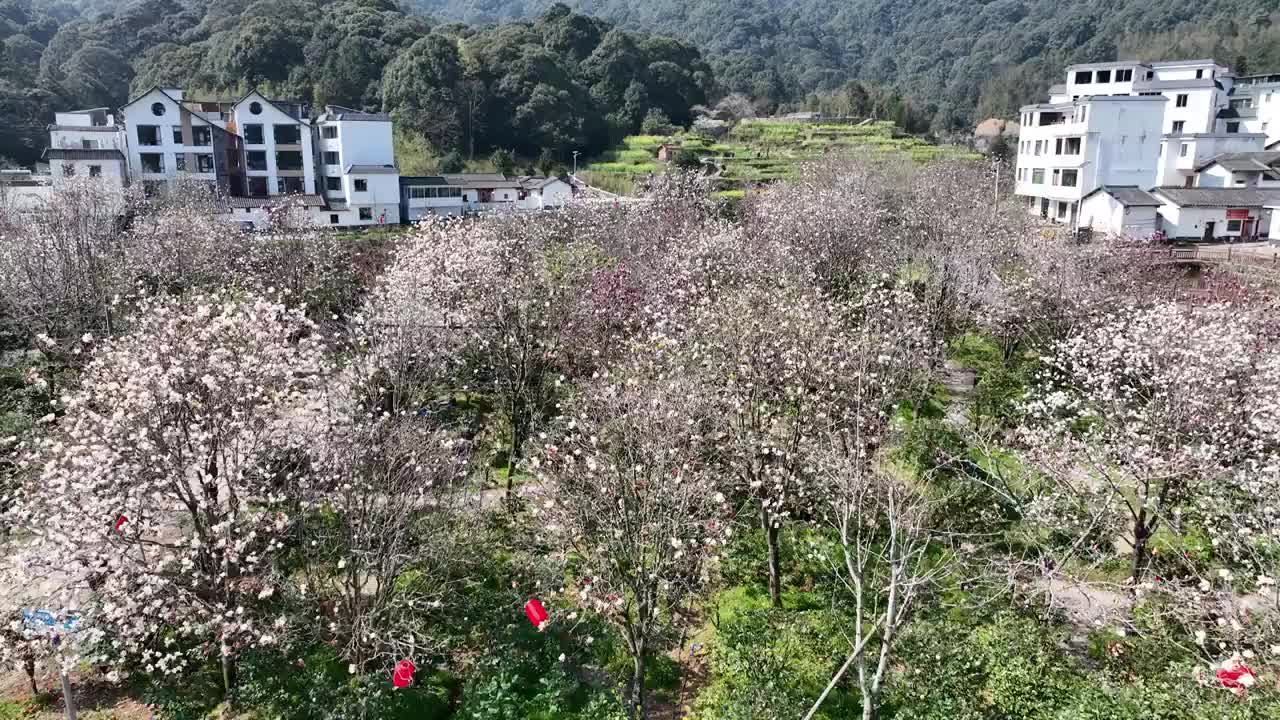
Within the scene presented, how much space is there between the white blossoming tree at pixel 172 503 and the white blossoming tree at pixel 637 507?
14.7ft

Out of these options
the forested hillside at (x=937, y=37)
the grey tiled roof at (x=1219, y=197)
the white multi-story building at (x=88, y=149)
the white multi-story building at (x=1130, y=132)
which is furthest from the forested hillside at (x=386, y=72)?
the grey tiled roof at (x=1219, y=197)

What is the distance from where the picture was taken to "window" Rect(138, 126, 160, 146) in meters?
51.6

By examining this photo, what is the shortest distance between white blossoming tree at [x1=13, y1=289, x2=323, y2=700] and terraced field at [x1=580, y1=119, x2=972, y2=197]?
43.5 m

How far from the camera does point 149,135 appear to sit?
170 feet

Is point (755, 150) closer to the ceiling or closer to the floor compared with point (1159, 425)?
closer to the ceiling

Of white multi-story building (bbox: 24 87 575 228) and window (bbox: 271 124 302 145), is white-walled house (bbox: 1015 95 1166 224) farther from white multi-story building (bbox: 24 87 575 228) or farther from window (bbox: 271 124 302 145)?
window (bbox: 271 124 302 145)

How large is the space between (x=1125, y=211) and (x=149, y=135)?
57.1 meters

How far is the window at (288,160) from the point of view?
56406mm

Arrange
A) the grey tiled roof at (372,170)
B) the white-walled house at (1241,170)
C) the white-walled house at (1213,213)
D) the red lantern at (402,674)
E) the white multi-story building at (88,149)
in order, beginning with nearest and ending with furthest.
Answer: the red lantern at (402,674) → the white-walled house at (1213,213) → the white multi-story building at (88,149) → the white-walled house at (1241,170) → the grey tiled roof at (372,170)

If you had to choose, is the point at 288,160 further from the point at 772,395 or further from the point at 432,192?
the point at 772,395

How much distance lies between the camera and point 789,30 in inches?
5871

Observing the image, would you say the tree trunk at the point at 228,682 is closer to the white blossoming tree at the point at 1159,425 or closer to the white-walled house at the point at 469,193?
the white blossoming tree at the point at 1159,425

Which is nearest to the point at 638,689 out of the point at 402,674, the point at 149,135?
the point at 402,674

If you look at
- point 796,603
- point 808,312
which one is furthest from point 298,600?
point 808,312
